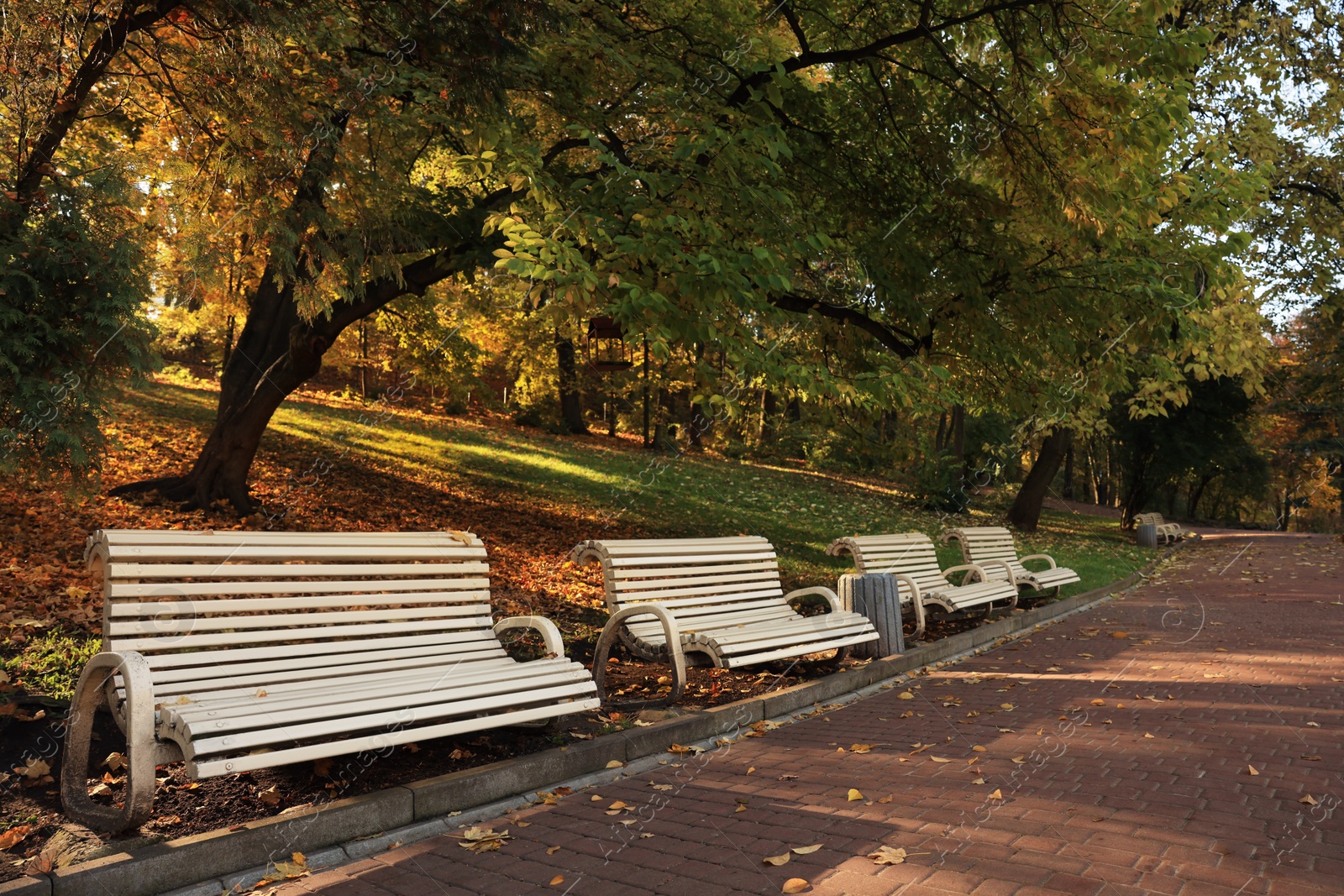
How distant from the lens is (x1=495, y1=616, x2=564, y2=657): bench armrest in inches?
209

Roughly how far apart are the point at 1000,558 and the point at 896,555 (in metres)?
2.97

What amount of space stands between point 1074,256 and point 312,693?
8565 millimetres

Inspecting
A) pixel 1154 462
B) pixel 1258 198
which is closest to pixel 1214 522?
pixel 1154 462

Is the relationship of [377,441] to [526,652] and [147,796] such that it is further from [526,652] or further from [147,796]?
[147,796]

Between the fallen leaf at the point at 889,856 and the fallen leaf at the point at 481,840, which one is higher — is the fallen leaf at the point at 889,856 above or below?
above

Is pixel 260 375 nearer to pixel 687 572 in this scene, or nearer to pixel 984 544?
pixel 687 572

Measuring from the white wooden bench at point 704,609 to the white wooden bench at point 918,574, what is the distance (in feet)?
3.03

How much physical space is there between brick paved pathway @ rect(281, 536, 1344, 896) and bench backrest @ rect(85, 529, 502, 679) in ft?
3.88

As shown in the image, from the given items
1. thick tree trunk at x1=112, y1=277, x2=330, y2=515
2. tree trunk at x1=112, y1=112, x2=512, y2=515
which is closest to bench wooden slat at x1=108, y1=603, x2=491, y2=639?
tree trunk at x1=112, y1=112, x2=512, y2=515

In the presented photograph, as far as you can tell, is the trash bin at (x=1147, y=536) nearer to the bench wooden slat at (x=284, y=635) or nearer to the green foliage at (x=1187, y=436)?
the green foliage at (x=1187, y=436)

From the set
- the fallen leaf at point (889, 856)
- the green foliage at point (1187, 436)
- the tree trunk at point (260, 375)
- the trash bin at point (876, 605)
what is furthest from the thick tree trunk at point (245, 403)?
the green foliage at point (1187, 436)

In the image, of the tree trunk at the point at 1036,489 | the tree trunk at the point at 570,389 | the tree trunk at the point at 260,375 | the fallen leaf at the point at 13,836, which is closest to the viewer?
the fallen leaf at the point at 13,836

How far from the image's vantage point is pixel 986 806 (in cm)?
425

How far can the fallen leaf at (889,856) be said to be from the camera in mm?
3605
